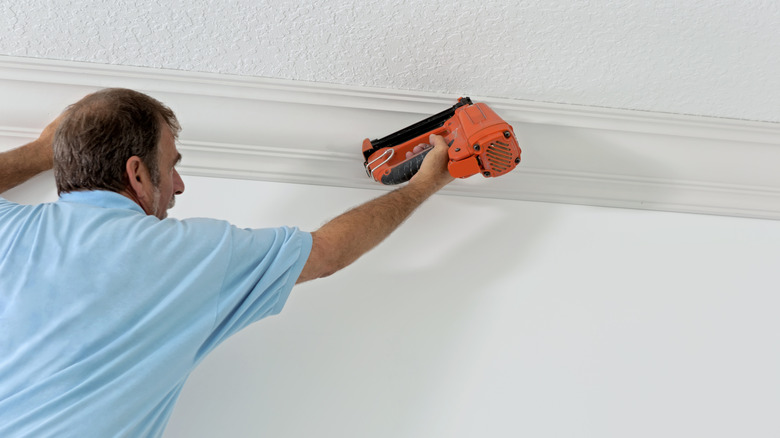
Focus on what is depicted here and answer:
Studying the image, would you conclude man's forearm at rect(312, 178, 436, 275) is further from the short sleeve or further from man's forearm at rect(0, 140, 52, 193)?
man's forearm at rect(0, 140, 52, 193)

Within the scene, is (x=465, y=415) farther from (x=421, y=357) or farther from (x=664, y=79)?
(x=664, y=79)

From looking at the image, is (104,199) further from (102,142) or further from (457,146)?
(457,146)

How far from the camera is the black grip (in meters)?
1.29

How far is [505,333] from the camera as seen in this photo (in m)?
1.43

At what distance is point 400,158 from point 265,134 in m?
0.32

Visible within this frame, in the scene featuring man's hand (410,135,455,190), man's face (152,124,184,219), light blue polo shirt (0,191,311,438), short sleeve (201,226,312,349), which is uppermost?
man's hand (410,135,455,190)

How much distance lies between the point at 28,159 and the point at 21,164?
17 millimetres

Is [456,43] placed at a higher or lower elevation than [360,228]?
higher

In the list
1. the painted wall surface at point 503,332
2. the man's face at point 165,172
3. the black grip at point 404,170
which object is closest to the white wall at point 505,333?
the painted wall surface at point 503,332

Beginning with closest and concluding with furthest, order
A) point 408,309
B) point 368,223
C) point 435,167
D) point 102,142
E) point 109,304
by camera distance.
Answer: point 109,304 → point 102,142 → point 368,223 → point 435,167 → point 408,309

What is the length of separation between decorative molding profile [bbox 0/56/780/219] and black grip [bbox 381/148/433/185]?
0.15 m

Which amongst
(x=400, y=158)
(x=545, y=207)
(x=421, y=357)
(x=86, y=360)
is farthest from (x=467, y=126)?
(x=86, y=360)

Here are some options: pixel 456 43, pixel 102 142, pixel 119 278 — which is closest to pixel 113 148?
pixel 102 142

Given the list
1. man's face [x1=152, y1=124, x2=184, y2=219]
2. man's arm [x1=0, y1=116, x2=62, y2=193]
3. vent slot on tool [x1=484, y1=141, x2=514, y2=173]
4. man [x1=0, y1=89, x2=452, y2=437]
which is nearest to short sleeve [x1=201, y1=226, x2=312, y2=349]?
man [x1=0, y1=89, x2=452, y2=437]
